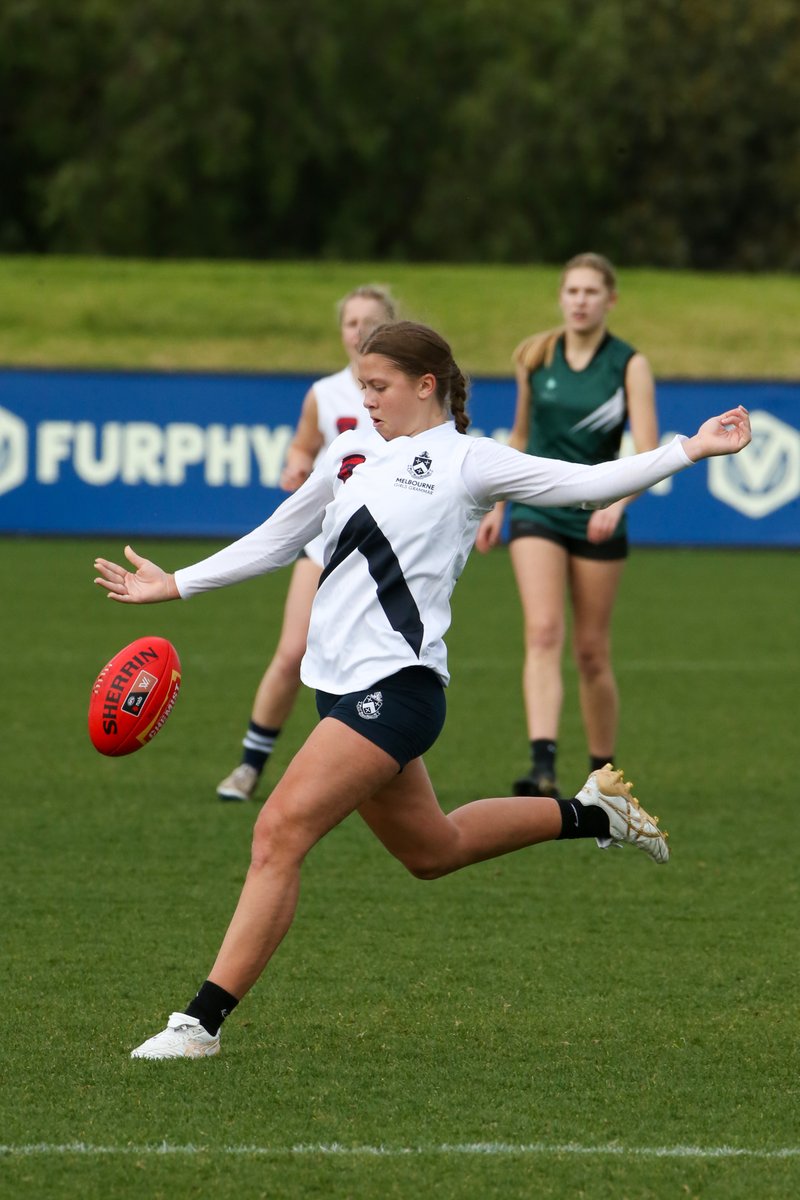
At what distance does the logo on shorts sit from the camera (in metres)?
4.62

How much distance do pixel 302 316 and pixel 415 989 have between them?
22042 millimetres

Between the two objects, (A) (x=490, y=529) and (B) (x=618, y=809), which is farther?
(A) (x=490, y=529)

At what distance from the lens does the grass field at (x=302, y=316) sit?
25578 millimetres

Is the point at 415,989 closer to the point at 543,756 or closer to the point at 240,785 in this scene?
the point at 543,756

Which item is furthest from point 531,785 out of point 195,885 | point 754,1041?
point 754,1041

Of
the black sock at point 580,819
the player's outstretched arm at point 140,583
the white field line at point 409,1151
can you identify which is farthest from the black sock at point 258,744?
the white field line at point 409,1151

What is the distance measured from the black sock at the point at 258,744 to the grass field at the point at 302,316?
633 inches

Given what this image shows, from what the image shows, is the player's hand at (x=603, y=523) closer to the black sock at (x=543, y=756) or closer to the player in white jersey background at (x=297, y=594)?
the black sock at (x=543, y=756)

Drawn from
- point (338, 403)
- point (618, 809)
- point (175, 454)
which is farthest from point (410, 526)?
point (175, 454)

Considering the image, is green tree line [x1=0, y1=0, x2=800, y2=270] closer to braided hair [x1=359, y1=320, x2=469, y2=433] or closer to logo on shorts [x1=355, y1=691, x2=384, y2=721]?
braided hair [x1=359, y1=320, x2=469, y2=433]

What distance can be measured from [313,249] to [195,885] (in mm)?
38320

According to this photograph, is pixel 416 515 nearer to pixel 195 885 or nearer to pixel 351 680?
pixel 351 680

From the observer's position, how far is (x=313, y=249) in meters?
44.0

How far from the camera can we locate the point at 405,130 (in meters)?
43.5
